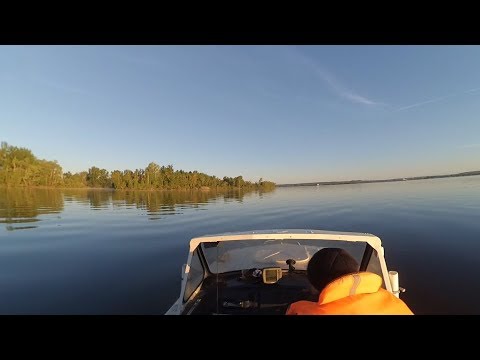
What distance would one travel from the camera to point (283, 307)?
394 centimetres

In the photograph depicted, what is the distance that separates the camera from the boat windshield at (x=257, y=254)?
4926 mm

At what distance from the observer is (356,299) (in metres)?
1.83

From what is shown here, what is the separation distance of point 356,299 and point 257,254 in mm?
3865

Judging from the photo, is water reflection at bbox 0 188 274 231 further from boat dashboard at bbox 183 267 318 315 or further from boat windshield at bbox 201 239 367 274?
boat dashboard at bbox 183 267 318 315

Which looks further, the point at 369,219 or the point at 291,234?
the point at 369,219

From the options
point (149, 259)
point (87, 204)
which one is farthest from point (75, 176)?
point (149, 259)

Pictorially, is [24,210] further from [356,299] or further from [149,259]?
[356,299]

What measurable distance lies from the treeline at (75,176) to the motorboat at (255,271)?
294 feet

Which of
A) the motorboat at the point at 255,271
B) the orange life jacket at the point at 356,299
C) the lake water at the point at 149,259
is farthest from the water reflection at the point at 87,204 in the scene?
the orange life jacket at the point at 356,299

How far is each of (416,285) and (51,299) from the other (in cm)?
1238
